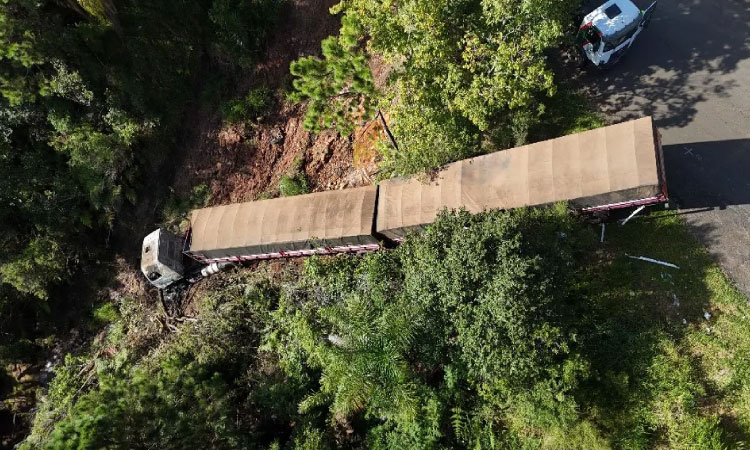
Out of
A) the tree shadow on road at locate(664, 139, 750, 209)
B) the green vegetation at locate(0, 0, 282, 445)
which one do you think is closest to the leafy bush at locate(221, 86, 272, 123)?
the green vegetation at locate(0, 0, 282, 445)

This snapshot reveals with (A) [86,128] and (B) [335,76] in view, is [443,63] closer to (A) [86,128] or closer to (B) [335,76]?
(B) [335,76]

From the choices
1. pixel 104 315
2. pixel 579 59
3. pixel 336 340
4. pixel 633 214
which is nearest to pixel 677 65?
pixel 579 59

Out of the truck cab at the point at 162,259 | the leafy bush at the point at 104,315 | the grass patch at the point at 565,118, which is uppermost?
the grass patch at the point at 565,118

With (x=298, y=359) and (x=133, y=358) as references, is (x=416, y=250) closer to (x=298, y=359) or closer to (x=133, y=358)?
(x=298, y=359)

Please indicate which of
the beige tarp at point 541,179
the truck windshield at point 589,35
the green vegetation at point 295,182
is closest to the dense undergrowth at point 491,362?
the beige tarp at point 541,179

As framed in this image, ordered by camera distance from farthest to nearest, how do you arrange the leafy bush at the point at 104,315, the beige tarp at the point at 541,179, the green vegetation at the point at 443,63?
the leafy bush at the point at 104,315
the green vegetation at the point at 443,63
the beige tarp at the point at 541,179

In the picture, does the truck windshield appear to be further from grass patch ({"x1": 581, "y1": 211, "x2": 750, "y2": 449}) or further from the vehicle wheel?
grass patch ({"x1": 581, "y1": 211, "x2": 750, "y2": 449})

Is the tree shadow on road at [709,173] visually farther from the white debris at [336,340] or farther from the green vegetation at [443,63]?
the white debris at [336,340]
